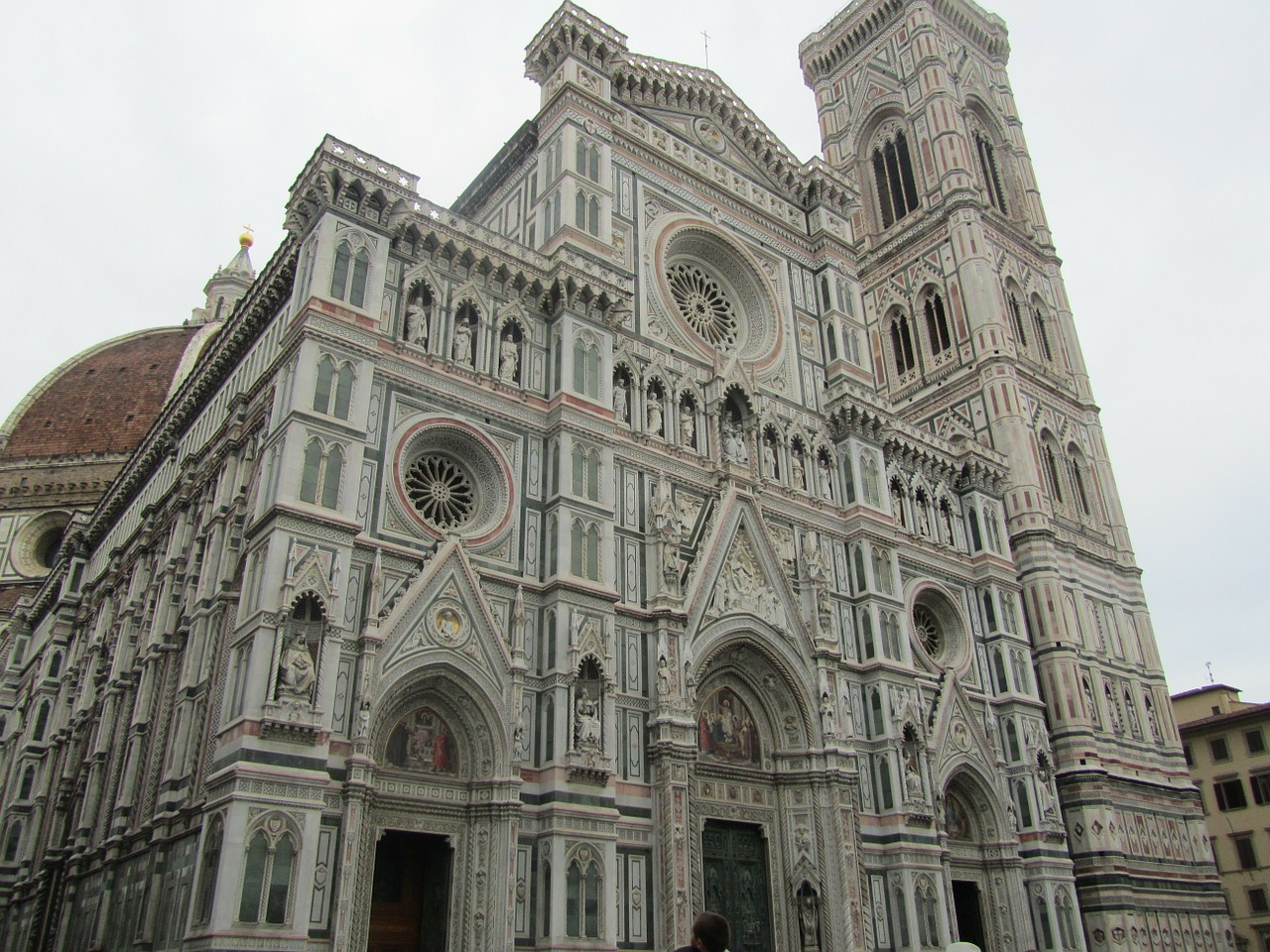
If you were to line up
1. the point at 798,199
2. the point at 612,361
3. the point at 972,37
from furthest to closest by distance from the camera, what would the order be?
the point at 972,37 < the point at 798,199 < the point at 612,361

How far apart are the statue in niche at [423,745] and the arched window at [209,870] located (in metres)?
3.02

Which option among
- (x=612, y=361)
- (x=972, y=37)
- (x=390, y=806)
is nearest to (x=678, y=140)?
(x=612, y=361)

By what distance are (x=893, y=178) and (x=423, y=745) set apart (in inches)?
1369

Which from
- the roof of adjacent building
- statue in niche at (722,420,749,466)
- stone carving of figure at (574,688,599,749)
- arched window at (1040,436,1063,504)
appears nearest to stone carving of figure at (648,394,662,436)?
statue in niche at (722,420,749,466)

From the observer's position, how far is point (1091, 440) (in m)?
38.7

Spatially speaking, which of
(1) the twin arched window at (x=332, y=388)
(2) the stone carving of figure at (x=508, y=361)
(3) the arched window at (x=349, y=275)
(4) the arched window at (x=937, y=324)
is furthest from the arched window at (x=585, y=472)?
(4) the arched window at (x=937, y=324)

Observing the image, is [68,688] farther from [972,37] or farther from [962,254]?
[972,37]

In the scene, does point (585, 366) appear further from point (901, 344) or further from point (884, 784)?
point (901, 344)

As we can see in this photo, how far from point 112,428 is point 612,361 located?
41.7 meters

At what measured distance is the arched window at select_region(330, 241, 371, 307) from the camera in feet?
65.6

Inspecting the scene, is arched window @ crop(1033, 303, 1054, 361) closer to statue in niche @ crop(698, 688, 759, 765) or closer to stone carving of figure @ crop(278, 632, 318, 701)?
statue in niche @ crop(698, 688, 759, 765)

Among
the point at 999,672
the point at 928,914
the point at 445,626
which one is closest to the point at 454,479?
the point at 445,626

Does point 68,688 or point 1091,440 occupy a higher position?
point 1091,440

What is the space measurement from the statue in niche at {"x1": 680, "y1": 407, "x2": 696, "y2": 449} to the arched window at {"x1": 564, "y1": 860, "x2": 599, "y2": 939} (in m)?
10.1
